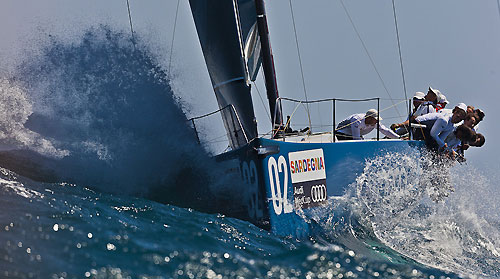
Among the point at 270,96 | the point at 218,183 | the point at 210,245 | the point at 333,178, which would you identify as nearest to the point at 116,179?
the point at 218,183

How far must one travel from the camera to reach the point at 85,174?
702 cm

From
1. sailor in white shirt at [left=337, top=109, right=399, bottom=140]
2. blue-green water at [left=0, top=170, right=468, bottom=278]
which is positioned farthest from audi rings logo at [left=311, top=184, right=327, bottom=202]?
sailor in white shirt at [left=337, top=109, right=399, bottom=140]

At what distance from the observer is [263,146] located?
18.6 feet

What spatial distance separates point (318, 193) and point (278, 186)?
489 mm

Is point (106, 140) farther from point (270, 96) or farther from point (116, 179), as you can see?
point (270, 96)

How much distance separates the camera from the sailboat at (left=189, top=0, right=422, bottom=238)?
18.7 ft

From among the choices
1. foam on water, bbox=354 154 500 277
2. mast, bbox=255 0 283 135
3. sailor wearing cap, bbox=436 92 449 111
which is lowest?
foam on water, bbox=354 154 500 277

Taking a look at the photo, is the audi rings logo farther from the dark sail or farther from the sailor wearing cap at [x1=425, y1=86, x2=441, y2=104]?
the sailor wearing cap at [x1=425, y1=86, x2=441, y2=104]

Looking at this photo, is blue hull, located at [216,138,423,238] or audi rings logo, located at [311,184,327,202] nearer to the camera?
blue hull, located at [216,138,423,238]

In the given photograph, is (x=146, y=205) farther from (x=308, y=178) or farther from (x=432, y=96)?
(x=432, y=96)

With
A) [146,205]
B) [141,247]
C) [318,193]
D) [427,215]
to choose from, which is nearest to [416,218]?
[427,215]

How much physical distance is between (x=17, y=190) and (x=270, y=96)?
2.90 meters

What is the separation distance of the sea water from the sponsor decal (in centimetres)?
14

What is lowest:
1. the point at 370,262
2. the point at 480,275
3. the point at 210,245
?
the point at 480,275
